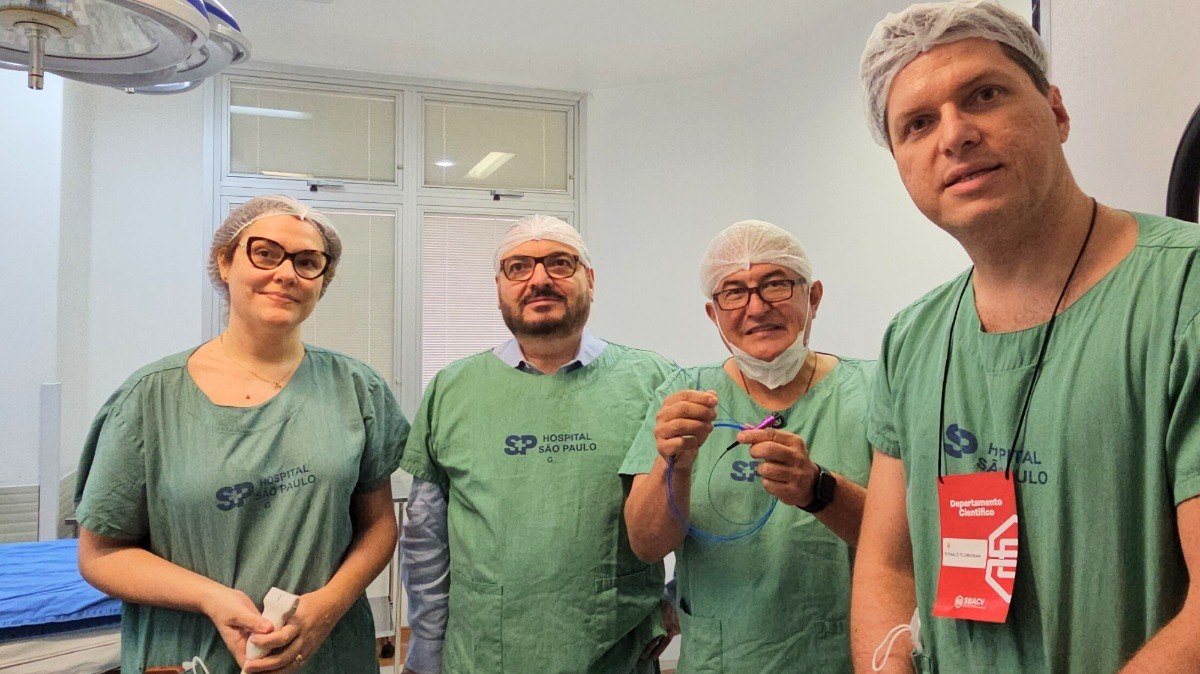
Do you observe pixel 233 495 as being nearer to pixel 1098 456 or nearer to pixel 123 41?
pixel 123 41

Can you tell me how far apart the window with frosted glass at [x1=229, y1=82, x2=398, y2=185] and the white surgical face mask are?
345 cm

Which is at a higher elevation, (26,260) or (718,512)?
(26,260)

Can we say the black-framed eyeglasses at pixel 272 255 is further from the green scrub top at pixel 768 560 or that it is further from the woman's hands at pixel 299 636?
the green scrub top at pixel 768 560

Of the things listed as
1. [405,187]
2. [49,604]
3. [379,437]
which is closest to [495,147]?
[405,187]

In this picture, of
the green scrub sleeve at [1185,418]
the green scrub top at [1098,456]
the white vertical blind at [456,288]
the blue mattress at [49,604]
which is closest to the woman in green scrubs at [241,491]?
the blue mattress at [49,604]

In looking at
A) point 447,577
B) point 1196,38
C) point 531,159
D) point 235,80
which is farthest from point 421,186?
point 1196,38

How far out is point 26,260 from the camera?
10.2 ft

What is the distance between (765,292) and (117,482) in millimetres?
1326

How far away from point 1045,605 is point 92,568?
1605 millimetres

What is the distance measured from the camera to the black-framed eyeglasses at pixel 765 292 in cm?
Answer: 153

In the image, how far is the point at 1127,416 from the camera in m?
0.79

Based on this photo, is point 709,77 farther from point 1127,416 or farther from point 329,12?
point 1127,416

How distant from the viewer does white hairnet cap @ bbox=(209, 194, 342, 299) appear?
1.61 metres

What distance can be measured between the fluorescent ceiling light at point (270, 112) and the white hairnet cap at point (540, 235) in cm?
298
